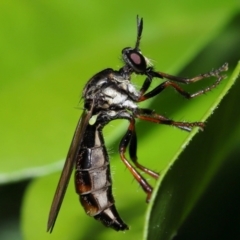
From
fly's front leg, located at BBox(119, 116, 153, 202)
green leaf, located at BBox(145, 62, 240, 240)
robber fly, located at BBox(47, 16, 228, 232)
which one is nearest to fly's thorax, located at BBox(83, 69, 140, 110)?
robber fly, located at BBox(47, 16, 228, 232)

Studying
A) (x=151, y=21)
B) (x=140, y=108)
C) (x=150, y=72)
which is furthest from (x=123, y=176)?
(x=151, y=21)

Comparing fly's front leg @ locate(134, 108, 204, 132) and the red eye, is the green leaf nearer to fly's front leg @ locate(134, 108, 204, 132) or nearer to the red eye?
fly's front leg @ locate(134, 108, 204, 132)

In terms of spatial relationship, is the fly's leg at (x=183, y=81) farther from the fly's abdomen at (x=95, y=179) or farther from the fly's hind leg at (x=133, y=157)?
the fly's abdomen at (x=95, y=179)

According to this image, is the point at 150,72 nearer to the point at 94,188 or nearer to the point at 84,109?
the point at 84,109

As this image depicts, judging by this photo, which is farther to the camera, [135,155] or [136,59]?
[136,59]

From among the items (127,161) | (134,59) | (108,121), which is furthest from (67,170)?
(134,59)

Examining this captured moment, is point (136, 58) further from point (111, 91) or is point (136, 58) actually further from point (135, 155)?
point (135, 155)

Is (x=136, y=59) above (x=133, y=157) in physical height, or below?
above
